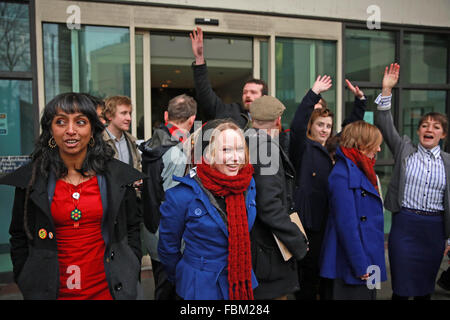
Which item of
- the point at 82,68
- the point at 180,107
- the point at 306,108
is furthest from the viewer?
the point at 82,68

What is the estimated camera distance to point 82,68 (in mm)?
4691

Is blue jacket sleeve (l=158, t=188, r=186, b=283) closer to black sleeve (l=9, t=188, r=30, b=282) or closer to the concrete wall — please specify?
black sleeve (l=9, t=188, r=30, b=282)

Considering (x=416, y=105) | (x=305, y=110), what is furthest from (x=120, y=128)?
(x=416, y=105)

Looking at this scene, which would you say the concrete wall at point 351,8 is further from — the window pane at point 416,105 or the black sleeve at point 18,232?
the black sleeve at point 18,232

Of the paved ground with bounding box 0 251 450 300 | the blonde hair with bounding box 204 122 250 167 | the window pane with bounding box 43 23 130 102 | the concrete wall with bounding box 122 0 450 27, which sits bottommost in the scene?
the paved ground with bounding box 0 251 450 300

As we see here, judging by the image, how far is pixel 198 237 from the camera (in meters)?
2.00

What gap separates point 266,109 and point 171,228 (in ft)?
3.39

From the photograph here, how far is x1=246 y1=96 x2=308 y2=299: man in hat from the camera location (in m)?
2.10

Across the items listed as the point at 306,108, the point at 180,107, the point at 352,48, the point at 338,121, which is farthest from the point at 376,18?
the point at 180,107

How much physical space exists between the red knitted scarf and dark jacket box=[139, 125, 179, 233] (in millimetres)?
903

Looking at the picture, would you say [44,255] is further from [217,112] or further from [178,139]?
[217,112]

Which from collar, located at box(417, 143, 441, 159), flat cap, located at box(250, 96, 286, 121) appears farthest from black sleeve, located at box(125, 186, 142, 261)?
collar, located at box(417, 143, 441, 159)

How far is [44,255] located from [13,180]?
43 centimetres

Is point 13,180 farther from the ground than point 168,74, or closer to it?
closer to it
